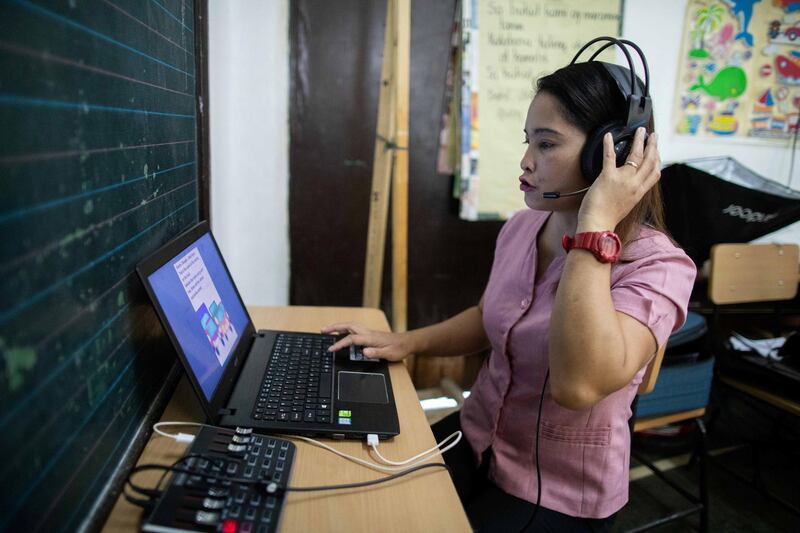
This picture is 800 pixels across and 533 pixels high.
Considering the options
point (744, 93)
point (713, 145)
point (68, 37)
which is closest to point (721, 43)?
point (744, 93)

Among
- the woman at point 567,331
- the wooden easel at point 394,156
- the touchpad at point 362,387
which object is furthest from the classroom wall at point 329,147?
the woman at point 567,331

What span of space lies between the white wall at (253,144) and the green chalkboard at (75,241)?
37.8 inches

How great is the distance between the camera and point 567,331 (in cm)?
71

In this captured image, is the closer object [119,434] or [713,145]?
[119,434]

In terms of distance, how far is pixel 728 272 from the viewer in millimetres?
1728

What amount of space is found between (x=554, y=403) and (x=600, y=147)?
415mm

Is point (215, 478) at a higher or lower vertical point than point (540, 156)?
lower

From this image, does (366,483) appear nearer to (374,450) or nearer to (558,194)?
(374,450)

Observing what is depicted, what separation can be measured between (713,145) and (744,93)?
0.82ft

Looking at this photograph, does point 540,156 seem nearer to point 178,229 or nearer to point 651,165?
point 651,165

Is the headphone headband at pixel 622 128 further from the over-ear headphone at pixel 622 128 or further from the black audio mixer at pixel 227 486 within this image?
the black audio mixer at pixel 227 486

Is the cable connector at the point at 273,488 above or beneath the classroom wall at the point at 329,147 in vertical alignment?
beneath

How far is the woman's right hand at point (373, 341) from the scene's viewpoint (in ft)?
3.18

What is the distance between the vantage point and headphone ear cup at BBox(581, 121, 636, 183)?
0.81m
